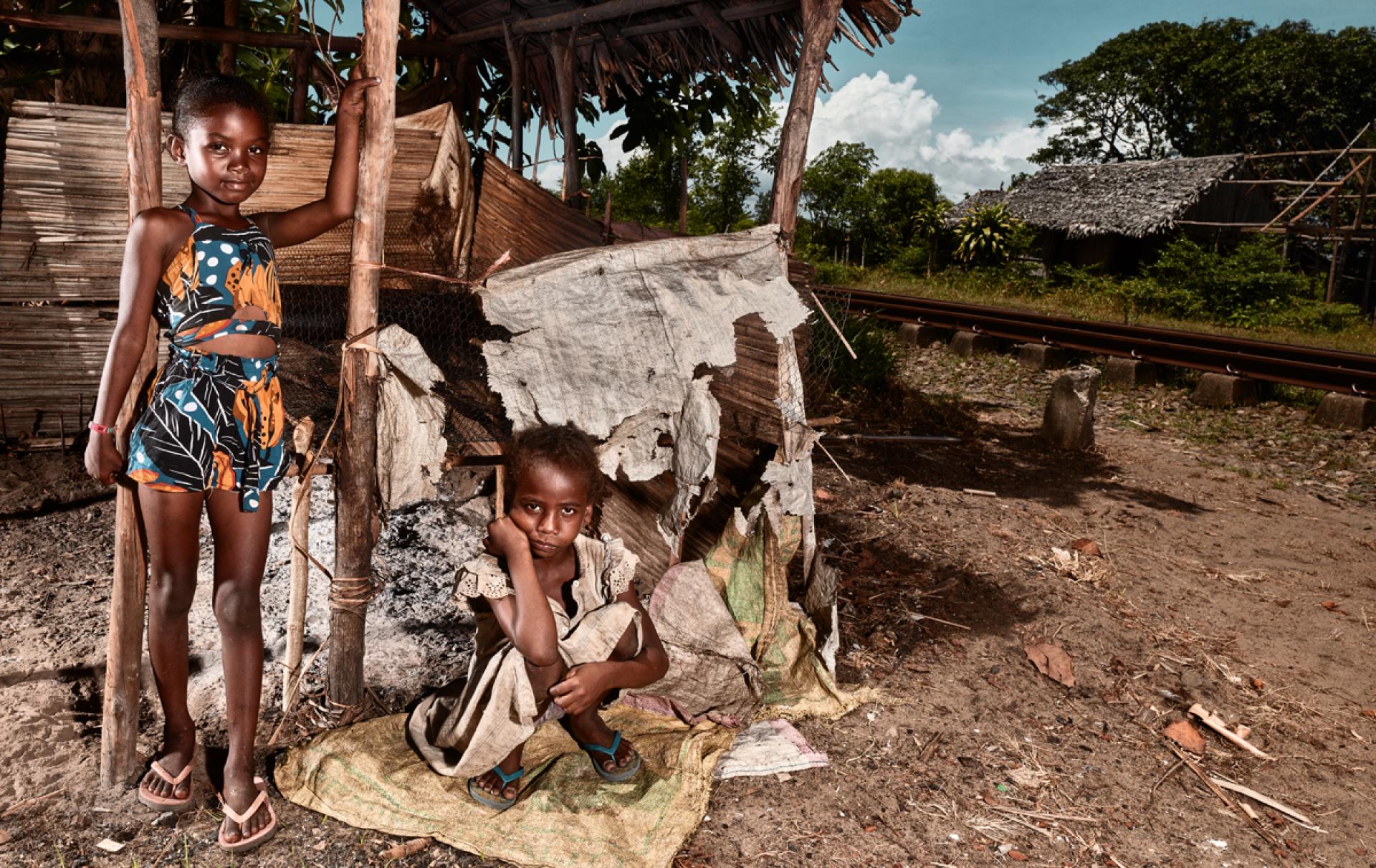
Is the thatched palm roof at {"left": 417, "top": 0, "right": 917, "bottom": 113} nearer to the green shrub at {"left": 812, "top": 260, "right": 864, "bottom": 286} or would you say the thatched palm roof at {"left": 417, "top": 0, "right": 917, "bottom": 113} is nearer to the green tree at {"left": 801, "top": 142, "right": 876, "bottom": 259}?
the green shrub at {"left": 812, "top": 260, "right": 864, "bottom": 286}

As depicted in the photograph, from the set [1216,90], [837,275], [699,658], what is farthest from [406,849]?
[1216,90]

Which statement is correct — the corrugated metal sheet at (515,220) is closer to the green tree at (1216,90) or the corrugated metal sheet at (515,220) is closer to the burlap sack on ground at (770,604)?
the burlap sack on ground at (770,604)

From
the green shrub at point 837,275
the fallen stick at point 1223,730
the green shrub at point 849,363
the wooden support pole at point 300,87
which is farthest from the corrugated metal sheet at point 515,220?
the green shrub at point 837,275

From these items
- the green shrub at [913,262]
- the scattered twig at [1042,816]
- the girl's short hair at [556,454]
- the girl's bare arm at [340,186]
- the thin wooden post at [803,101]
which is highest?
the green shrub at [913,262]

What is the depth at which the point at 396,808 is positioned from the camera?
2.30 m

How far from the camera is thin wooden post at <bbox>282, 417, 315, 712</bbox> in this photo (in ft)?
8.09

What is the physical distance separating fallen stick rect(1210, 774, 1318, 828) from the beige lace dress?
1.98 metres

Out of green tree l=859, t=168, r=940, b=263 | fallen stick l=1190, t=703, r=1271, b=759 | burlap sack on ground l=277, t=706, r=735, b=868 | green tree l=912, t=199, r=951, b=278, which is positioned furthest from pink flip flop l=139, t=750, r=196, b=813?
→ green tree l=859, t=168, r=940, b=263

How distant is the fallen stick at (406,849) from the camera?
2.17 metres

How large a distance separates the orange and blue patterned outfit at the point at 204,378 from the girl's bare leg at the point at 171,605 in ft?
0.22

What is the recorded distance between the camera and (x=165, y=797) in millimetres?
2197

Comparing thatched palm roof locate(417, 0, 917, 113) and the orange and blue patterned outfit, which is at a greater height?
thatched palm roof locate(417, 0, 917, 113)

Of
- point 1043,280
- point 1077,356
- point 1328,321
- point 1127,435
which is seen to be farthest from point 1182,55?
point 1127,435

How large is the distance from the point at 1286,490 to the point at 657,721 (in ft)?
18.8
